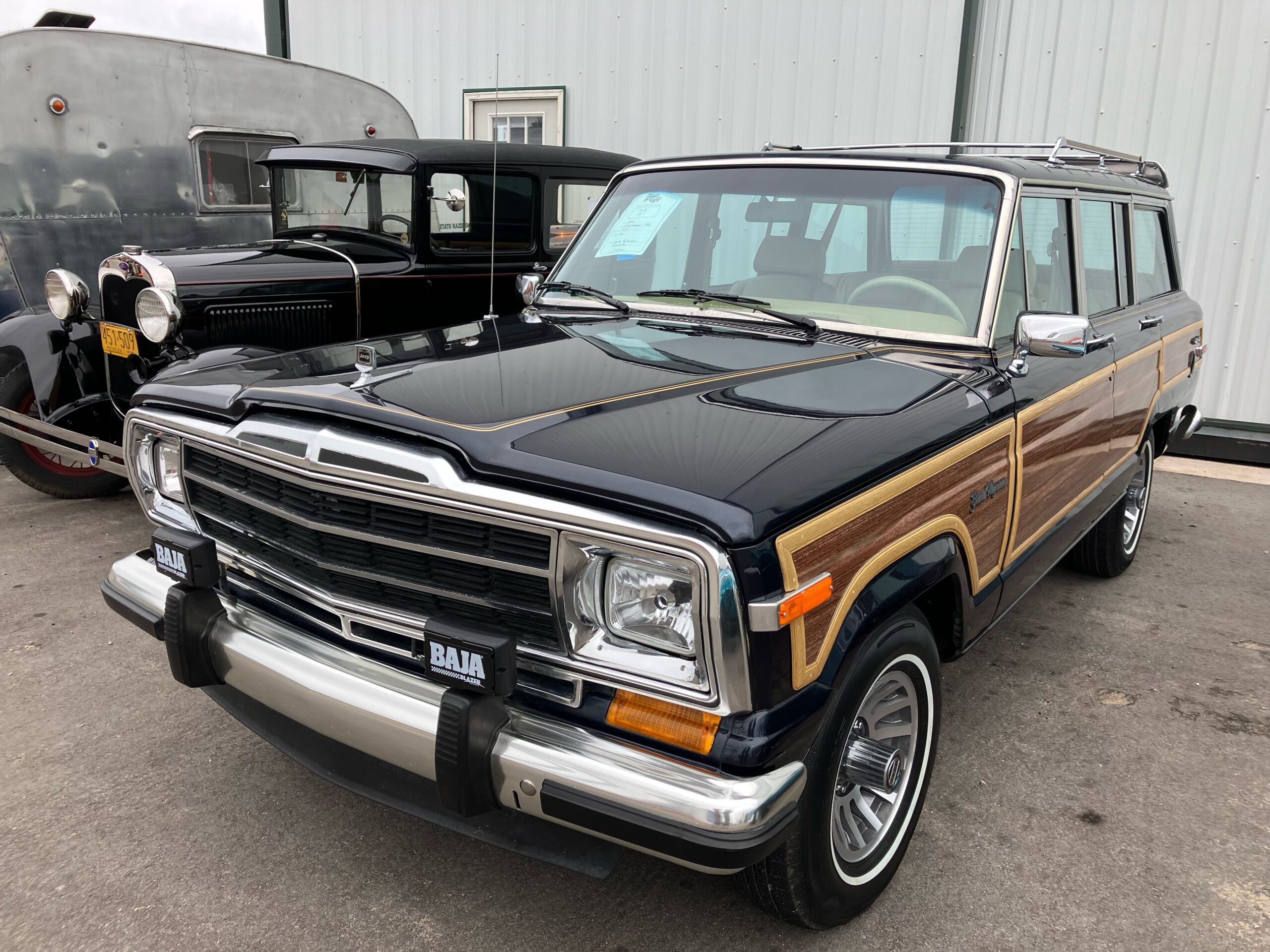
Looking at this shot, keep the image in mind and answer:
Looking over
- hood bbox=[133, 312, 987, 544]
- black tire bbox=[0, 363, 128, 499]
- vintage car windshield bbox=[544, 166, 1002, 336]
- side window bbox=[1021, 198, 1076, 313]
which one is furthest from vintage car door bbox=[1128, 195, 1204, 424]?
black tire bbox=[0, 363, 128, 499]

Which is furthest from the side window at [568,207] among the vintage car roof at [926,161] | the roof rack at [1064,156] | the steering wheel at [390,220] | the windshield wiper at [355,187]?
the vintage car roof at [926,161]

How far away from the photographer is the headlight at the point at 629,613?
1812 millimetres

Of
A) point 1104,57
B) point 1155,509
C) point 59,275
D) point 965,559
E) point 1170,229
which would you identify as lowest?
point 1155,509

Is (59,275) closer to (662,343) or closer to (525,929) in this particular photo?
(662,343)

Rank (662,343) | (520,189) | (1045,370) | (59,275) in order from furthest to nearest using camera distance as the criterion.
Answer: (520,189) < (59,275) < (1045,370) < (662,343)

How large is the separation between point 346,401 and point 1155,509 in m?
5.85

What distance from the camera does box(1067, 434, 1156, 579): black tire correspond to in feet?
15.3

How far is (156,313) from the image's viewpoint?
486cm

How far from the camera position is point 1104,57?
7.33 metres

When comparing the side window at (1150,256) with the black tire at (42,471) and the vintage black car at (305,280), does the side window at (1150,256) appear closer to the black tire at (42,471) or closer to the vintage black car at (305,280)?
the vintage black car at (305,280)

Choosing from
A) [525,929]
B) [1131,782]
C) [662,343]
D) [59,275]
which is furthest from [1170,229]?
[59,275]

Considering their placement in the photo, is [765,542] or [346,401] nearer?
[765,542]

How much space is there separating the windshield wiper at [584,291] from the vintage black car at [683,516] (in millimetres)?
12

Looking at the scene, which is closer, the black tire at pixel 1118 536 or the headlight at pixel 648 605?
the headlight at pixel 648 605
